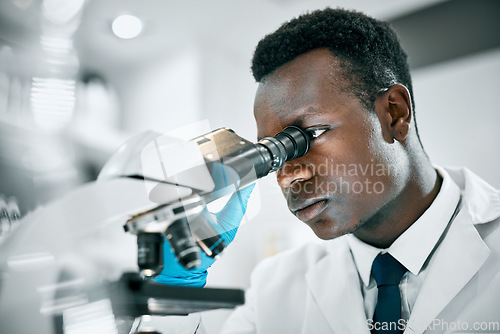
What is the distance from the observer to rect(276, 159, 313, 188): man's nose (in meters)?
0.83

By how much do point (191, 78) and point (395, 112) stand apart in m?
0.98

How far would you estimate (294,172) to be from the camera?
2.72 ft

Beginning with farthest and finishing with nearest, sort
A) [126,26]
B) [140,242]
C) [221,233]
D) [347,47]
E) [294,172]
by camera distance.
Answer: [126,26]
[347,47]
[294,172]
[221,233]
[140,242]

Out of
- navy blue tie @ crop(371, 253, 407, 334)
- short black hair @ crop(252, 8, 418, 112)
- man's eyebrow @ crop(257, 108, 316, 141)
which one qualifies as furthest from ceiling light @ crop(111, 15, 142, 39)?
navy blue tie @ crop(371, 253, 407, 334)

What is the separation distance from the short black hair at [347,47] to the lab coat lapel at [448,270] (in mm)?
403

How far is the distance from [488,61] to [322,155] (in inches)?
35.8

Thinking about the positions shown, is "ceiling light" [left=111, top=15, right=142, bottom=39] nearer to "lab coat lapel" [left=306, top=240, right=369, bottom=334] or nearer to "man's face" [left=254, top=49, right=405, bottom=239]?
"man's face" [left=254, top=49, right=405, bottom=239]

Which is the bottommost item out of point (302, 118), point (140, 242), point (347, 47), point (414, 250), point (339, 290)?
point (339, 290)

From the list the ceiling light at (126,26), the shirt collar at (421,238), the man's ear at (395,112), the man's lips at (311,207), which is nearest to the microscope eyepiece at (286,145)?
the man's lips at (311,207)

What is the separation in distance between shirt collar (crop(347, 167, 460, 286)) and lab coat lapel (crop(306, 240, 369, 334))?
4 centimetres

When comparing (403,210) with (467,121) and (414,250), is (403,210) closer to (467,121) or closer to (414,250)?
(414,250)

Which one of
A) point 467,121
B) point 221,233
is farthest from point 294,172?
point 467,121

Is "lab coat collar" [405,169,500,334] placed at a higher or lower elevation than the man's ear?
lower

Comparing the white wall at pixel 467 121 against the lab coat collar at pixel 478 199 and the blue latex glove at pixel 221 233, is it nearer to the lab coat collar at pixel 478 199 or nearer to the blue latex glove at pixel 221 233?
the lab coat collar at pixel 478 199
